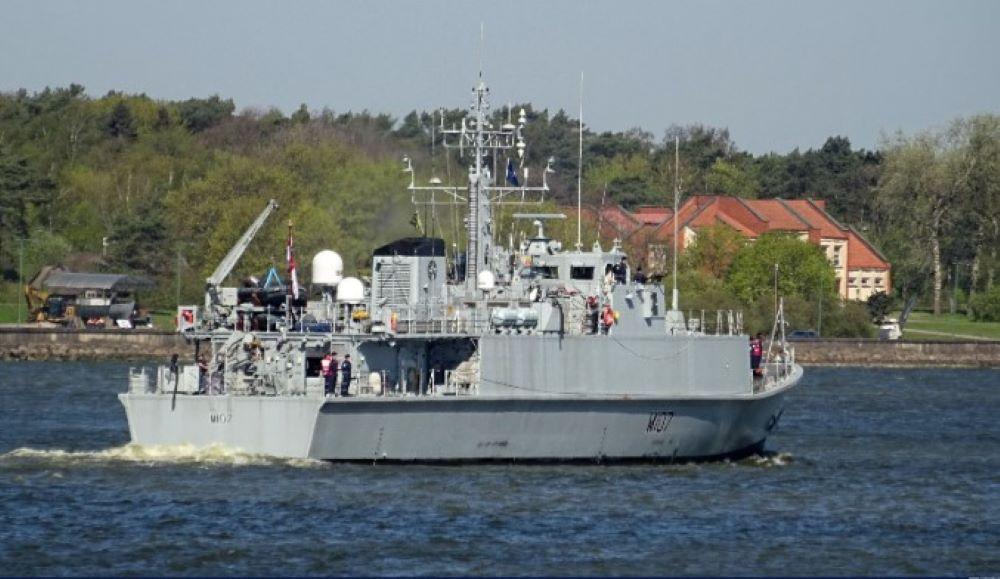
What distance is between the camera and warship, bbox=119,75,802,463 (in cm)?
4059

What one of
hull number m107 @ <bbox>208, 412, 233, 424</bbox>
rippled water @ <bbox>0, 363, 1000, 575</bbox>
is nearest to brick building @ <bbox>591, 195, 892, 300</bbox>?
rippled water @ <bbox>0, 363, 1000, 575</bbox>

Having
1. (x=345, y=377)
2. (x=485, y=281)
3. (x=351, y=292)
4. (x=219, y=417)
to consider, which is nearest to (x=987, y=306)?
(x=485, y=281)

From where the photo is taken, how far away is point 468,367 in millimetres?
42875

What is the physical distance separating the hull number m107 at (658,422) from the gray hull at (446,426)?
0.8 inches

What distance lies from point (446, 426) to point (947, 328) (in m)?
69.9

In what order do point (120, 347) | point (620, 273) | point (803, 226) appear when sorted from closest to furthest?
1. point (620, 273)
2. point (120, 347)
3. point (803, 226)

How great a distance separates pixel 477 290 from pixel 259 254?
50.2 metres

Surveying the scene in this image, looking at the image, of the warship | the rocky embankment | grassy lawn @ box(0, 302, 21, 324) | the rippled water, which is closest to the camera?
the rippled water

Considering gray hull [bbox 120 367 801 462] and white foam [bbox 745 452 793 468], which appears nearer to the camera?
gray hull [bbox 120 367 801 462]

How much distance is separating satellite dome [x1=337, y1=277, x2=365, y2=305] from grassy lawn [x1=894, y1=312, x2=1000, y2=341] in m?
61.1

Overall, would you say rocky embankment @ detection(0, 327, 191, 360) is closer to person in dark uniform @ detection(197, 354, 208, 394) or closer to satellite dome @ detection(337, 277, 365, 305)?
satellite dome @ detection(337, 277, 365, 305)

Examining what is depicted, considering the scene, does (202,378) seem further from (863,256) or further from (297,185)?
(863,256)

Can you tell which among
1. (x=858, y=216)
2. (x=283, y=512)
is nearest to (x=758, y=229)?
(x=858, y=216)

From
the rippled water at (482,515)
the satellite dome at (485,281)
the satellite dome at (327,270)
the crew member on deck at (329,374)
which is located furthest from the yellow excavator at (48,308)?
the crew member on deck at (329,374)
